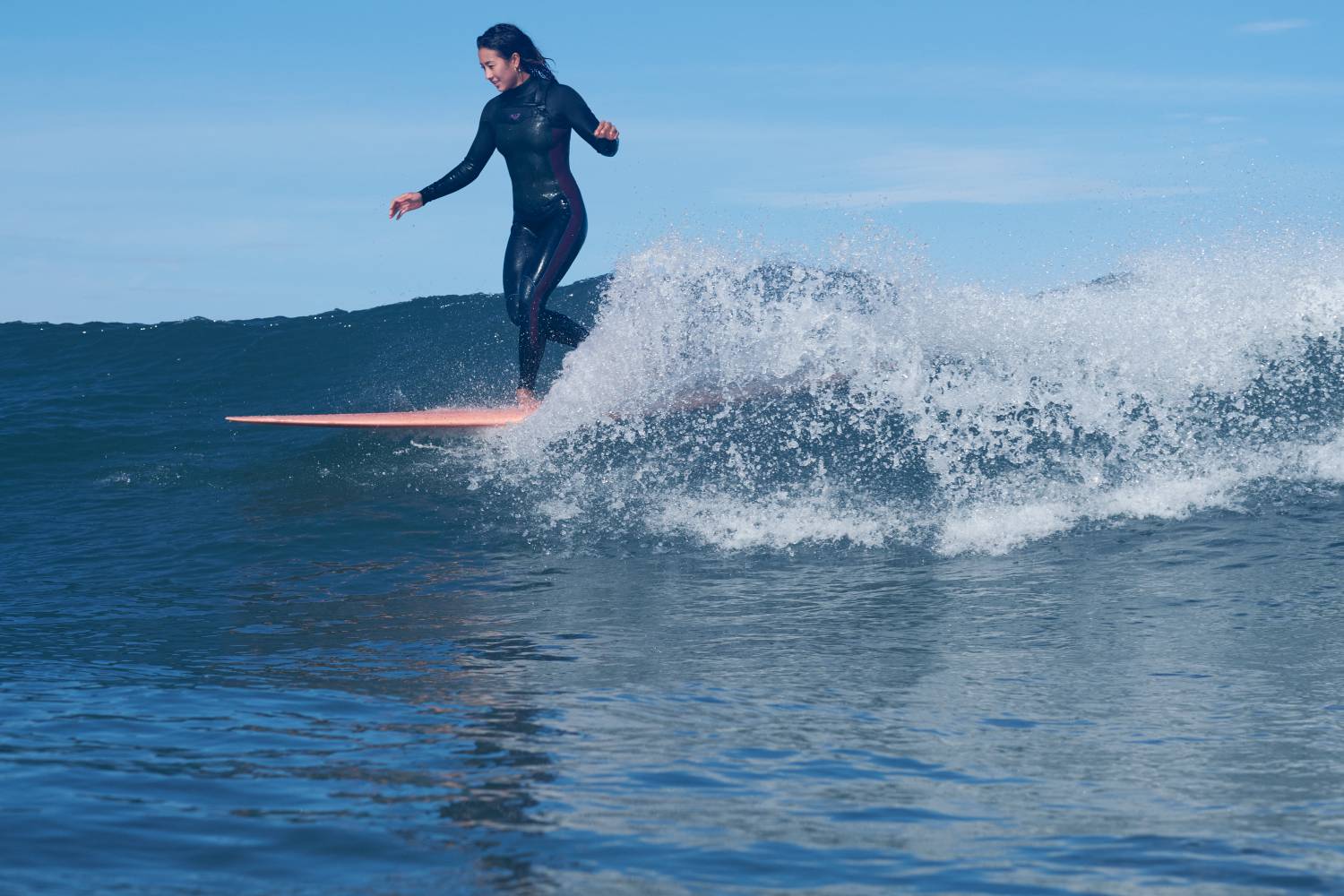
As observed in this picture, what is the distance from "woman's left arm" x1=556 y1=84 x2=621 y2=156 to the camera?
7.55 m

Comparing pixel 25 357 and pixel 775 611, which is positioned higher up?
pixel 25 357

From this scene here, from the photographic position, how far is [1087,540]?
22.4ft

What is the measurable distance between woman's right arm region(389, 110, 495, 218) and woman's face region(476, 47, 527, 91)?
14.0 inches

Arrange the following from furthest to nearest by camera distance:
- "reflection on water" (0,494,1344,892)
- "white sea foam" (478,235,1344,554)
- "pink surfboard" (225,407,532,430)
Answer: "pink surfboard" (225,407,532,430) → "white sea foam" (478,235,1344,554) → "reflection on water" (0,494,1344,892)

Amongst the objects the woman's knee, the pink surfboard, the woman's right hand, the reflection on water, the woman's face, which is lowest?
the reflection on water

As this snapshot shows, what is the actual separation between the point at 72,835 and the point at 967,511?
5.33 metres

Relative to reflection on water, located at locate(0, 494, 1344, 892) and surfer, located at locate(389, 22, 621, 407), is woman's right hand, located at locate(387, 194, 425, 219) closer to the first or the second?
surfer, located at locate(389, 22, 621, 407)

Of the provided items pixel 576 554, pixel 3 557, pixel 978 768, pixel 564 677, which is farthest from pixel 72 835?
pixel 3 557

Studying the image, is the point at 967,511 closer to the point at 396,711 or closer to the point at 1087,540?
the point at 1087,540

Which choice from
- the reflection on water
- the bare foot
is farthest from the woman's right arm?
the reflection on water

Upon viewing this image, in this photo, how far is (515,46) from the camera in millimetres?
7750

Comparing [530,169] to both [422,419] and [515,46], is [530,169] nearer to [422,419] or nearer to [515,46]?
[515,46]

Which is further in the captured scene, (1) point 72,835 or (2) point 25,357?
(2) point 25,357

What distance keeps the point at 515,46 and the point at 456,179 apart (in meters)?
0.89
